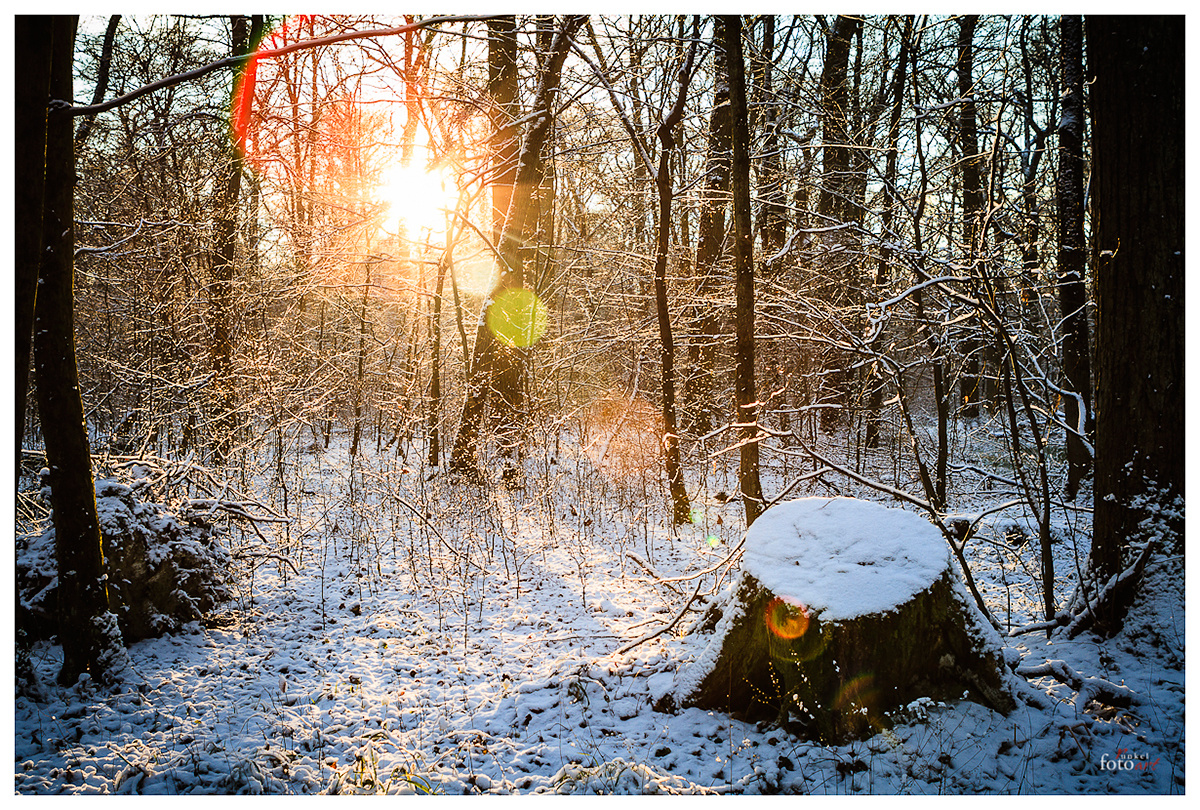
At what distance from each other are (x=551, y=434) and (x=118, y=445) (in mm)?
4972

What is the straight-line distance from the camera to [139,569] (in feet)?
12.9

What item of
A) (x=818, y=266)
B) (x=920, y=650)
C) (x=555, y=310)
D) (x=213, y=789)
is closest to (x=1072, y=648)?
(x=920, y=650)

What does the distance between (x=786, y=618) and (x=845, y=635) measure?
0.27m

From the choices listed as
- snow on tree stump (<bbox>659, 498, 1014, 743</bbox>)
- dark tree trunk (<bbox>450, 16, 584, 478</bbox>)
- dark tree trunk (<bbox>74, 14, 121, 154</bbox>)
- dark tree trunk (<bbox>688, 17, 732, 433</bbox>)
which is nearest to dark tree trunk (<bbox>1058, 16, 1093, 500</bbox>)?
dark tree trunk (<bbox>688, 17, 732, 433</bbox>)

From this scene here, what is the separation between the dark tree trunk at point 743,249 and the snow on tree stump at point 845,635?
1733mm

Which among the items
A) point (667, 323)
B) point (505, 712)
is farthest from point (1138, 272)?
point (667, 323)

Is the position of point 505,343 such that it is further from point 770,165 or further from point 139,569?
point 139,569

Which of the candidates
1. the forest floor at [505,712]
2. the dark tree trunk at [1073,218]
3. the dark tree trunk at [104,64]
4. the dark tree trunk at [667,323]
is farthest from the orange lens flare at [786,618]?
the dark tree trunk at [104,64]

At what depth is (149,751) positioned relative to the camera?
282 centimetres

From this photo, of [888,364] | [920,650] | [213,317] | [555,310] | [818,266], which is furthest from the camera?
[555,310]

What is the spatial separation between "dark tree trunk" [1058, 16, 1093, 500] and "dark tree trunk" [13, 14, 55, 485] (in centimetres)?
927

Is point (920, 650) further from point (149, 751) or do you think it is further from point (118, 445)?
point (118, 445)

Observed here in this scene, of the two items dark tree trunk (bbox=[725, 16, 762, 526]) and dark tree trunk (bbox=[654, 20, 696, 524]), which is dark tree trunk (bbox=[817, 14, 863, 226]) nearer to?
dark tree trunk (bbox=[654, 20, 696, 524])

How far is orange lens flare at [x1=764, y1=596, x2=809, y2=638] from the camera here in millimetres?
2732
